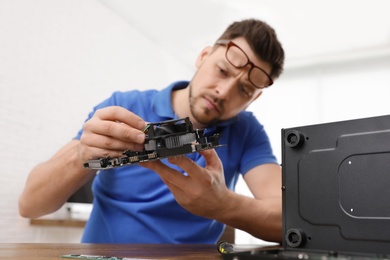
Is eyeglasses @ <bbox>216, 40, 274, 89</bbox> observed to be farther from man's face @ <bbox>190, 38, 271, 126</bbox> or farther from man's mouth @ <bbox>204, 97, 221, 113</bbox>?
man's mouth @ <bbox>204, 97, 221, 113</bbox>

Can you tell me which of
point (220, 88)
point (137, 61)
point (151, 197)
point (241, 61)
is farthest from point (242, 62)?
point (137, 61)

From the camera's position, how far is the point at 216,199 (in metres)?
0.86

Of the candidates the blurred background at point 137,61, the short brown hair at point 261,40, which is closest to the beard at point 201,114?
the short brown hair at point 261,40

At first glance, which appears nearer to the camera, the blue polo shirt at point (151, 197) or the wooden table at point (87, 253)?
the wooden table at point (87, 253)

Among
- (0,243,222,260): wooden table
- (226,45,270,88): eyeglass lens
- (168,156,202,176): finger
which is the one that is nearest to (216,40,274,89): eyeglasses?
(226,45,270,88): eyeglass lens

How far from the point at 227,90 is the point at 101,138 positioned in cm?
57

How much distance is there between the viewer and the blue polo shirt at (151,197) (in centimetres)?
113

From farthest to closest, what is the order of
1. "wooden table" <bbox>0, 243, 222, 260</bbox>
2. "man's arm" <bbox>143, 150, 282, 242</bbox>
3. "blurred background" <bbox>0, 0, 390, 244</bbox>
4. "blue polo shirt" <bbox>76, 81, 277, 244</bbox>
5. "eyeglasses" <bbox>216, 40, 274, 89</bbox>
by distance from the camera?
1. "blurred background" <bbox>0, 0, 390, 244</bbox>
2. "eyeglasses" <bbox>216, 40, 274, 89</bbox>
3. "blue polo shirt" <bbox>76, 81, 277, 244</bbox>
4. "man's arm" <bbox>143, 150, 282, 242</bbox>
5. "wooden table" <bbox>0, 243, 222, 260</bbox>

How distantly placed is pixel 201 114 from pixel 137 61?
2.72m

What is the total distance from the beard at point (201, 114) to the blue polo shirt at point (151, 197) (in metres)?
0.03

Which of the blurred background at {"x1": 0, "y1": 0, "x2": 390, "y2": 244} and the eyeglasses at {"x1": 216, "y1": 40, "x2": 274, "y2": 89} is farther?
the blurred background at {"x1": 0, "y1": 0, "x2": 390, "y2": 244}

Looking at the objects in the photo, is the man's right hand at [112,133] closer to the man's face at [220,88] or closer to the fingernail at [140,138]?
the fingernail at [140,138]

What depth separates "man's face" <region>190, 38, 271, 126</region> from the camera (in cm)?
126

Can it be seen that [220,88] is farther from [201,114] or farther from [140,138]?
[140,138]
